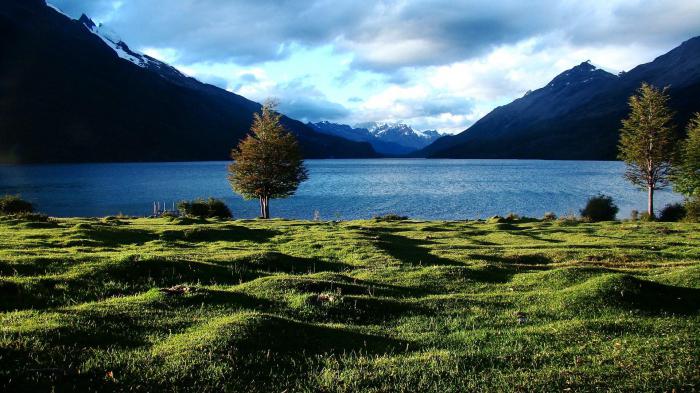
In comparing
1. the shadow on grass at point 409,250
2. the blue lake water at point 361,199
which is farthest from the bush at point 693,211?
the shadow on grass at point 409,250

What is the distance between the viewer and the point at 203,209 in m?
68.5

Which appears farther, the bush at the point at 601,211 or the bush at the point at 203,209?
the bush at the point at 203,209

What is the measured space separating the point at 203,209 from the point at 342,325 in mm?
58543

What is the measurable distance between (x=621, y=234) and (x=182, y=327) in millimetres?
41034

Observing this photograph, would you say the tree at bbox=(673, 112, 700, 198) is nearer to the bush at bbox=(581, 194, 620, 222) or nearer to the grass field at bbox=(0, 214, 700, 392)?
the bush at bbox=(581, 194, 620, 222)

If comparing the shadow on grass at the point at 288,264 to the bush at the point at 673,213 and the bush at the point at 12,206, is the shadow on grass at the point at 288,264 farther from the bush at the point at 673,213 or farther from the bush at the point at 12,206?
the bush at the point at 673,213

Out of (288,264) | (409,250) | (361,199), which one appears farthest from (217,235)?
(361,199)

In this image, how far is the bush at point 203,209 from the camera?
67750 millimetres

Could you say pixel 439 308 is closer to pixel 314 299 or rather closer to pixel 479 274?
pixel 314 299

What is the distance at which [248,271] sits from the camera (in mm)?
22844

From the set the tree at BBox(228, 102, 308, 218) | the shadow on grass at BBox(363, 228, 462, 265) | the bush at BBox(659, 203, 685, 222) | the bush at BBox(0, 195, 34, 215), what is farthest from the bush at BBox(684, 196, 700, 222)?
the bush at BBox(0, 195, 34, 215)

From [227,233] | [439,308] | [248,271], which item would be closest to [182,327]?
[439,308]

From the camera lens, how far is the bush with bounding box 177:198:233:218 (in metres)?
67.8

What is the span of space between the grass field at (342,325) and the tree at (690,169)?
141ft
